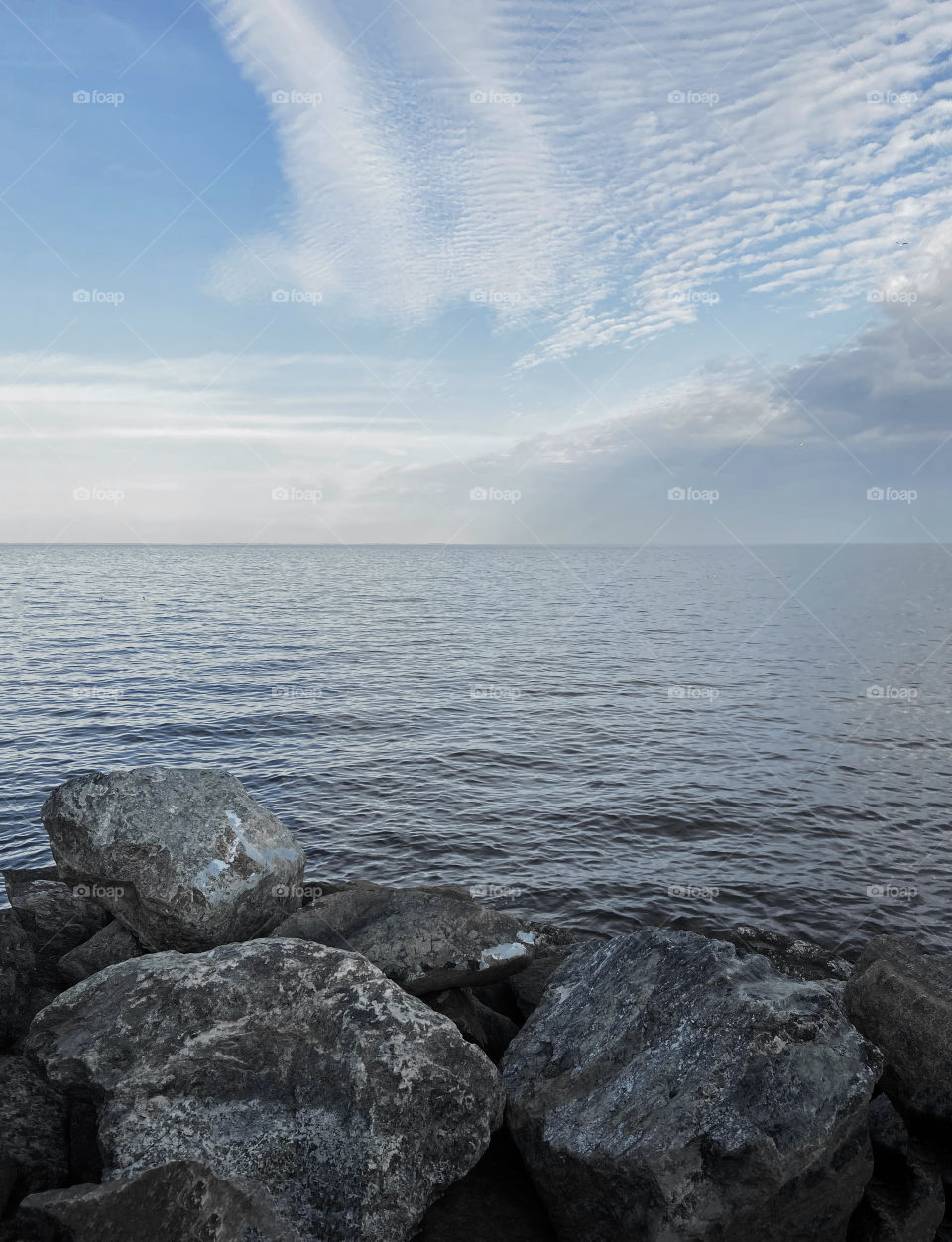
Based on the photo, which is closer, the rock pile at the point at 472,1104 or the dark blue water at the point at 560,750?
the rock pile at the point at 472,1104

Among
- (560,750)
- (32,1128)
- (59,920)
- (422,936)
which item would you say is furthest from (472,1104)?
(560,750)

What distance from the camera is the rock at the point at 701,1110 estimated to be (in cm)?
648

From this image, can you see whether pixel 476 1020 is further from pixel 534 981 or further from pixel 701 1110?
pixel 701 1110

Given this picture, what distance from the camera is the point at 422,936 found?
33.4 ft

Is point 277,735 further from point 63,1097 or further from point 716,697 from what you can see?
point 63,1097

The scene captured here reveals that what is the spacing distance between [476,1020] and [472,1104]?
9.35ft

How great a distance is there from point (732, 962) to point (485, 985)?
3795mm

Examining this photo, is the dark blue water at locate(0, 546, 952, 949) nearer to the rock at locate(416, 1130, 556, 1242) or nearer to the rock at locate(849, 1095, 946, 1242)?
the rock at locate(849, 1095, 946, 1242)

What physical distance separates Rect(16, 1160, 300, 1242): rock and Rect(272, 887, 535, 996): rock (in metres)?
4.03

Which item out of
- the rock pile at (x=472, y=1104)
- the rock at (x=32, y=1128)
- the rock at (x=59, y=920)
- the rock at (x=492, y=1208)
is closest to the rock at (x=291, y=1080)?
the rock pile at (x=472, y=1104)

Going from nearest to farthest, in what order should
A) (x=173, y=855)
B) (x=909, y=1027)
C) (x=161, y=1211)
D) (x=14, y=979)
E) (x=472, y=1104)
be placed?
(x=161, y=1211) → (x=472, y=1104) → (x=909, y=1027) → (x=14, y=979) → (x=173, y=855)

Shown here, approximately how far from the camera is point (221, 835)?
11.0 metres

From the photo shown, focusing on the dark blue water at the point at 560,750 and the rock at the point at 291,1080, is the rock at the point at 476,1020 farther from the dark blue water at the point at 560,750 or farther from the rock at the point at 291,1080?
the dark blue water at the point at 560,750

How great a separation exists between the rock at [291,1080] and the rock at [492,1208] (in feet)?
2.04
